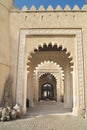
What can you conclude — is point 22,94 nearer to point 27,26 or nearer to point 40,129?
point 40,129

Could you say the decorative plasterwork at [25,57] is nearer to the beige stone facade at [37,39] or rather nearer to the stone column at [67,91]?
the beige stone facade at [37,39]

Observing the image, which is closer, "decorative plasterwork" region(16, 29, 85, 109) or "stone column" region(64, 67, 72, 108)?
"decorative plasterwork" region(16, 29, 85, 109)

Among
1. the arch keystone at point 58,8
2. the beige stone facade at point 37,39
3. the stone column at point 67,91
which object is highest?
the arch keystone at point 58,8

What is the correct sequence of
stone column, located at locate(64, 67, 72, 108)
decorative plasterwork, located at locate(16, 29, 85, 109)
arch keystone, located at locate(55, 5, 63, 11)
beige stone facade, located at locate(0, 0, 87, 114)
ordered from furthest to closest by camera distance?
stone column, located at locate(64, 67, 72, 108), arch keystone, located at locate(55, 5, 63, 11), beige stone facade, located at locate(0, 0, 87, 114), decorative plasterwork, located at locate(16, 29, 85, 109)

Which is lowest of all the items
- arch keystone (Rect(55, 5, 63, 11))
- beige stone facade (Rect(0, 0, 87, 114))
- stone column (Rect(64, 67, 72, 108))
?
stone column (Rect(64, 67, 72, 108))

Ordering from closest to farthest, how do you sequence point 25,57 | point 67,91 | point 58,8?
point 25,57 < point 58,8 < point 67,91

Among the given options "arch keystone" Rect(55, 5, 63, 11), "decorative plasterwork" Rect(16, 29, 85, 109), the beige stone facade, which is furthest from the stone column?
"arch keystone" Rect(55, 5, 63, 11)

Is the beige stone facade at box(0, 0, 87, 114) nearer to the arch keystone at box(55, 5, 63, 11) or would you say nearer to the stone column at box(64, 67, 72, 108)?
the arch keystone at box(55, 5, 63, 11)

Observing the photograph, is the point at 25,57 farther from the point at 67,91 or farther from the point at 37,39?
the point at 67,91

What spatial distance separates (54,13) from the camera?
22.9 feet

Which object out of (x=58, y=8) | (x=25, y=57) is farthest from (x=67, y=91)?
(x=58, y=8)

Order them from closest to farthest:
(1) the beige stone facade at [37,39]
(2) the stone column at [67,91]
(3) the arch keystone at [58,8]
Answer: (1) the beige stone facade at [37,39] → (3) the arch keystone at [58,8] → (2) the stone column at [67,91]

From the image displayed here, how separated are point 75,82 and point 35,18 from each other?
11.3ft

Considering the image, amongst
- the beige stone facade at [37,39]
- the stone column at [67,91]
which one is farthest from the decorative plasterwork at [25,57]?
the stone column at [67,91]
